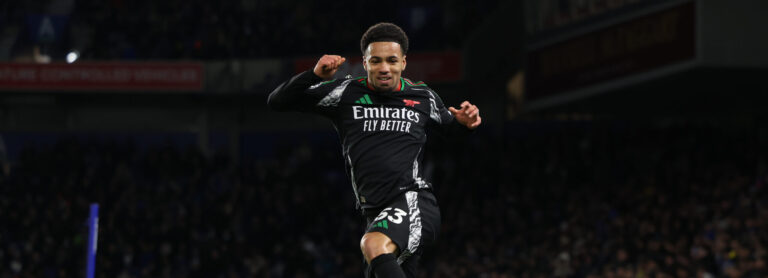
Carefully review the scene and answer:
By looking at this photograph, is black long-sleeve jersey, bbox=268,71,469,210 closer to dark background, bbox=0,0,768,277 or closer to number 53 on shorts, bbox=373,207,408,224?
number 53 on shorts, bbox=373,207,408,224

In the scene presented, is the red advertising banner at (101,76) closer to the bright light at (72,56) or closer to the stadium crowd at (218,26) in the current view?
the stadium crowd at (218,26)

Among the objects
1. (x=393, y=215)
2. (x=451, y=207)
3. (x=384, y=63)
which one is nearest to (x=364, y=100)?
(x=384, y=63)

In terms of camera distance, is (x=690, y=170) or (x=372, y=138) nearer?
(x=372, y=138)

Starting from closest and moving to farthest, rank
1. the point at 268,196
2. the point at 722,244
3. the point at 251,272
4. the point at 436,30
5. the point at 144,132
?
the point at 722,244
the point at 251,272
the point at 268,196
the point at 436,30
the point at 144,132

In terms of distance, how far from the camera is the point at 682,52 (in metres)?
17.4

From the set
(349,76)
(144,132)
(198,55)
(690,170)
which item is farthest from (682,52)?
(144,132)

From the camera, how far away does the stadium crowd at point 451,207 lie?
18.2m

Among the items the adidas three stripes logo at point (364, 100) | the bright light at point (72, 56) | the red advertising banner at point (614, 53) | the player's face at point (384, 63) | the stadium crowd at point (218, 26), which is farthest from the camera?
the stadium crowd at point (218, 26)

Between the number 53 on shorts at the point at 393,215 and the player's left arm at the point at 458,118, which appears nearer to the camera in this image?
the number 53 on shorts at the point at 393,215

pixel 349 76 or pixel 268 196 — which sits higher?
pixel 349 76

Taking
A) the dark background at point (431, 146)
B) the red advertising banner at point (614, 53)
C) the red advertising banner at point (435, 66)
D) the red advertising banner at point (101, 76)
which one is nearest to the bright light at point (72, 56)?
the dark background at point (431, 146)

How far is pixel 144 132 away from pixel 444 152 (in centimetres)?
1086

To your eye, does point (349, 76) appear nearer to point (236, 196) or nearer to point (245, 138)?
point (236, 196)

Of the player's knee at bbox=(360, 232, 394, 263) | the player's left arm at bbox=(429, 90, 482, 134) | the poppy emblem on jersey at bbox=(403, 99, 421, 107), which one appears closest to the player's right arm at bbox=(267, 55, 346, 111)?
the poppy emblem on jersey at bbox=(403, 99, 421, 107)
